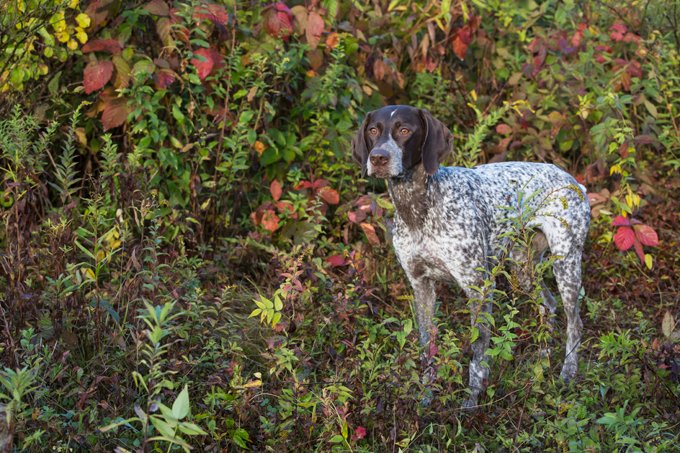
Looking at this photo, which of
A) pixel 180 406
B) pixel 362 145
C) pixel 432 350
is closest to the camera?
pixel 180 406

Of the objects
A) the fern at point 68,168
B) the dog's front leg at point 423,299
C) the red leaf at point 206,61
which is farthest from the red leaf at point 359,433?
the red leaf at point 206,61

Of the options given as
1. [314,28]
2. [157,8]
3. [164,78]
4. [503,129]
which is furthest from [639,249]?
[157,8]

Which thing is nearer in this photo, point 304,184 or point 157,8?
point 157,8

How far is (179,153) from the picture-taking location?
5.40 meters

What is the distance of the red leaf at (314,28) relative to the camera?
5340 mm

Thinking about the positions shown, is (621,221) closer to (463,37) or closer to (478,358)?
(463,37)

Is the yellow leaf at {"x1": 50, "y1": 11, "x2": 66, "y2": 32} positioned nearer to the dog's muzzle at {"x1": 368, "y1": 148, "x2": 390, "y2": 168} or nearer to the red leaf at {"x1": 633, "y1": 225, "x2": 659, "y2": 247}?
the dog's muzzle at {"x1": 368, "y1": 148, "x2": 390, "y2": 168}

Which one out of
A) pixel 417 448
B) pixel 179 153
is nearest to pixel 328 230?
pixel 179 153

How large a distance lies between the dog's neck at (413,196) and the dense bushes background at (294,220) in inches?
15.1

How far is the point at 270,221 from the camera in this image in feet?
18.0

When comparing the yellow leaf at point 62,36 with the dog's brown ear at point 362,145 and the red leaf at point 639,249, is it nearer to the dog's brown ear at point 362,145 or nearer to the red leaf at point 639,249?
the dog's brown ear at point 362,145

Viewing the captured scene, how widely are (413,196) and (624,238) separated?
1822mm

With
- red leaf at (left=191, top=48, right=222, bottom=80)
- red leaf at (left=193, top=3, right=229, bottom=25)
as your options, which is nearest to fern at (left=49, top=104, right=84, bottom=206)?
red leaf at (left=191, top=48, right=222, bottom=80)

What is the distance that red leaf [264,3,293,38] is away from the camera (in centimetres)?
527
